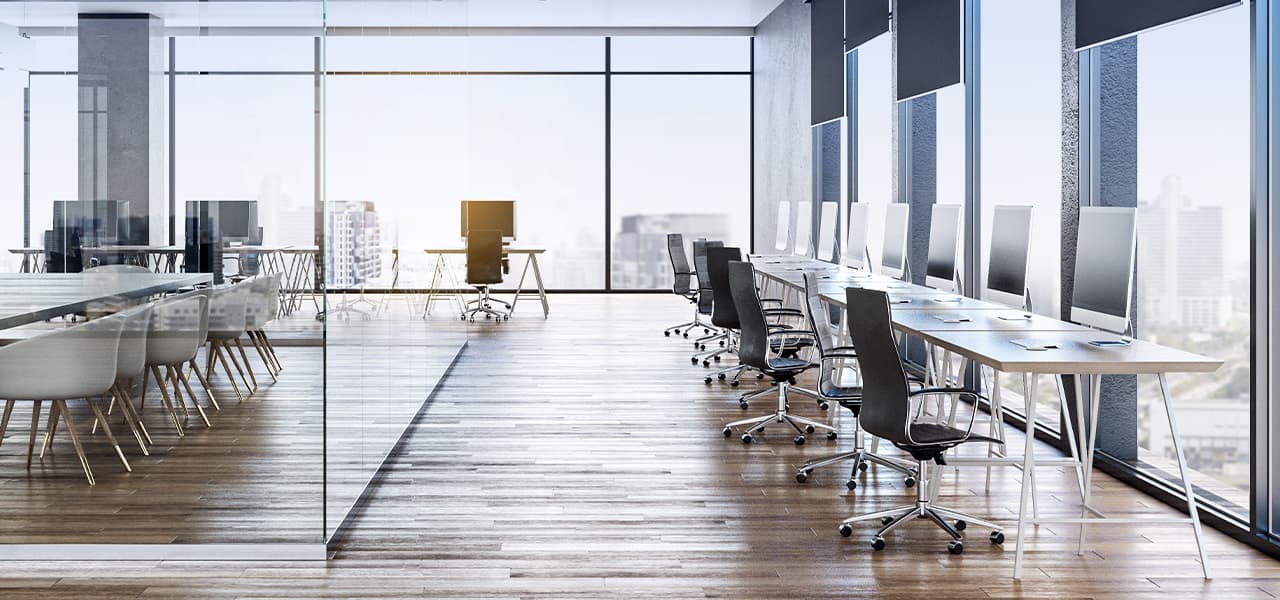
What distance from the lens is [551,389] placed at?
8.01m

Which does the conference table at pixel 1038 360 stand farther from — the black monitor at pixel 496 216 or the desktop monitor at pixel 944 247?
the black monitor at pixel 496 216

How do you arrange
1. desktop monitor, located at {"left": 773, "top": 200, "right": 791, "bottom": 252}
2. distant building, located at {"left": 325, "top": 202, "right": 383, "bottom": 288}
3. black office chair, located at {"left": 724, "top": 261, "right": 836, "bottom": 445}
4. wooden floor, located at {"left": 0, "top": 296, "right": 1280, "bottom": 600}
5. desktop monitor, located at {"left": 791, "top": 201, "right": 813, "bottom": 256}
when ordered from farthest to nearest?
desktop monitor, located at {"left": 773, "top": 200, "right": 791, "bottom": 252} < desktop monitor, located at {"left": 791, "top": 201, "right": 813, "bottom": 256} < black office chair, located at {"left": 724, "top": 261, "right": 836, "bottom": 445} < distant building, located at {"left": 325, "top": 202, "right": 383, "bottom": 288} < wooden floor, located at {"left": 0, "top": 296, "right": 1280, "bottom": 600}

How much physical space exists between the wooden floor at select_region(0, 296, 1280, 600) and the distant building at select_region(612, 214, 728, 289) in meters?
8.71

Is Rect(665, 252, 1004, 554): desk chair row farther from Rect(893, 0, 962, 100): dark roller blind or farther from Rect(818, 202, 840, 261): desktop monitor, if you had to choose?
Rect(818, 202, 840, 261): desktop monitor

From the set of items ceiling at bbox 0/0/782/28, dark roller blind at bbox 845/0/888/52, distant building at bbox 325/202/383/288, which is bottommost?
distant building at bbox 325/202/383/288

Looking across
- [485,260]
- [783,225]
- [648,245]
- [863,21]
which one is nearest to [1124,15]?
[863,21]

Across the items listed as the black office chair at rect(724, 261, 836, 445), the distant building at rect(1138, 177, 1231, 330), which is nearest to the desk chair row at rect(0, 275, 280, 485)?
the black office chair at rect(724, 261, 836, 445)

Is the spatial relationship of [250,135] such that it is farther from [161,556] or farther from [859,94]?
[859,94]

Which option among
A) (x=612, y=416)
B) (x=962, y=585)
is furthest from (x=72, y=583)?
(x=612, y=416)

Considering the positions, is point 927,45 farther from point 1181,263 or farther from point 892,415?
point 892,415

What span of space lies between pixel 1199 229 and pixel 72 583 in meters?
4.75

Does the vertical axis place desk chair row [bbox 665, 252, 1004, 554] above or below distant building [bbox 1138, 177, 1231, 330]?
below

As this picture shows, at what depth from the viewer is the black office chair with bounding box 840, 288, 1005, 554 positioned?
4.19 meters

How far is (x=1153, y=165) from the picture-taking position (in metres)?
5.49
